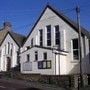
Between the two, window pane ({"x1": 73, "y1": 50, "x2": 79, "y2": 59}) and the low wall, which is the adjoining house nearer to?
the low wall

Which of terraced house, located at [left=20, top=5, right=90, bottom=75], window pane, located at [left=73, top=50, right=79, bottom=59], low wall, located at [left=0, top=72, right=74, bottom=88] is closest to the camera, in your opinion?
low wall, located at [left=0, top=72, right=74, bottom=88]

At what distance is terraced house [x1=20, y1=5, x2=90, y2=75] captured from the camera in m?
33.1

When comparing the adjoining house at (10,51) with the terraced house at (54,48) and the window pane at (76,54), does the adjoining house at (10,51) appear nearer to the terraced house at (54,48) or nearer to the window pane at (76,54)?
the terraced house at (54,48)

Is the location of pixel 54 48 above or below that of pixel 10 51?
below

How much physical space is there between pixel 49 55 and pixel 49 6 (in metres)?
8.64

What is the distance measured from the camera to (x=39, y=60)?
1347 inches

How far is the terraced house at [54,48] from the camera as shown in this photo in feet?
109

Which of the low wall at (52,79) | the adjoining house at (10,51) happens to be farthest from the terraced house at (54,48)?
the adjoining house at (10,51)

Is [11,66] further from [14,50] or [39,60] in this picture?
[39,60]

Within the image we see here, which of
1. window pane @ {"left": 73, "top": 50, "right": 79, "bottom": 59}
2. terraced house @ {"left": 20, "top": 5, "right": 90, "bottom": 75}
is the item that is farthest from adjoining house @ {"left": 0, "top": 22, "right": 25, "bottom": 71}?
window pane @ {"left": 73, "top": 50, "right": 79, "bottom": 59}

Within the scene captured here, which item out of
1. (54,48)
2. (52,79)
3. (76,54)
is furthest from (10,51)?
(52,79)

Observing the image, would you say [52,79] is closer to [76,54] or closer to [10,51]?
[76,54]

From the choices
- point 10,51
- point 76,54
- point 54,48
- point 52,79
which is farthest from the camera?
point 10,51

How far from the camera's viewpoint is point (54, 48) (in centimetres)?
3400
